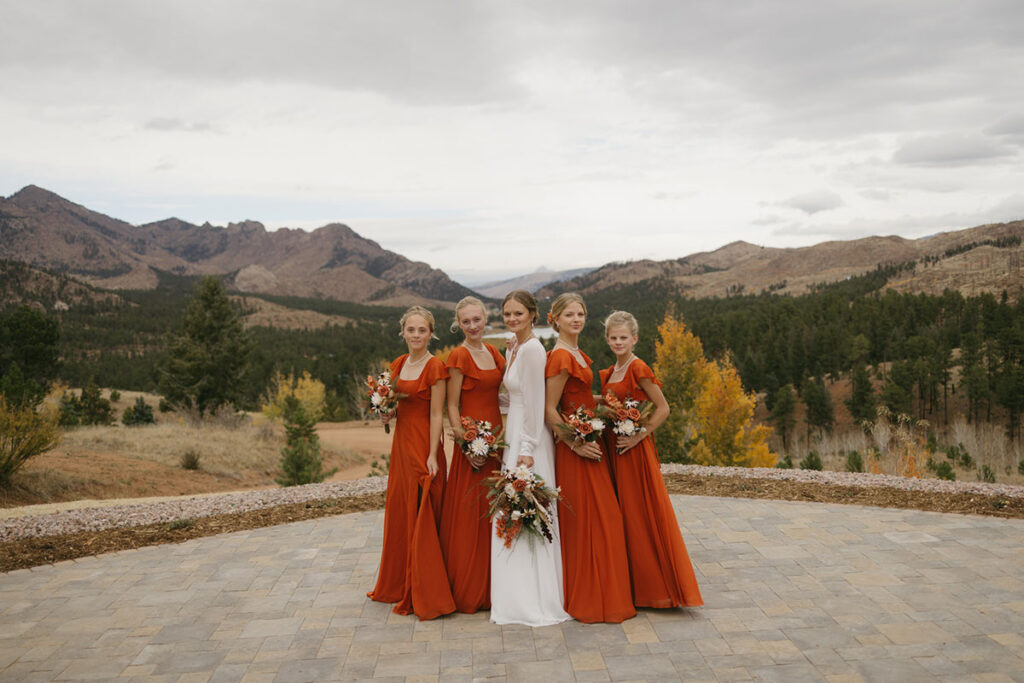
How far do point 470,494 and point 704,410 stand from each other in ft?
75.3

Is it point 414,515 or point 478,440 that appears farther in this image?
point 414,515

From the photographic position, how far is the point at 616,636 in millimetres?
4840

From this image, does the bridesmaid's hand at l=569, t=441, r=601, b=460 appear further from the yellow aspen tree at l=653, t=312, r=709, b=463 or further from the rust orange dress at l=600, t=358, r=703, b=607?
the yellow aspen tree at l=653, t=312, r=709, b=463

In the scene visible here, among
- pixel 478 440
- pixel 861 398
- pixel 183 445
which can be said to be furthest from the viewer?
pixel 861 398

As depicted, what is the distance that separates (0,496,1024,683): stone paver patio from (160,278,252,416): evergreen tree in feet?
88.7

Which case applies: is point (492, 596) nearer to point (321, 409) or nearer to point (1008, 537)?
point (1008, 537)

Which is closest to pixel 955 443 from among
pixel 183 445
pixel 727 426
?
pixel 727 426

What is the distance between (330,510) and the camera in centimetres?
875

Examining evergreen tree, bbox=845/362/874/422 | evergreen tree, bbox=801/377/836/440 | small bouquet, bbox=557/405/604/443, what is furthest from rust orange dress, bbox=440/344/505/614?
evergreen tree, bbox=845/362/874/422

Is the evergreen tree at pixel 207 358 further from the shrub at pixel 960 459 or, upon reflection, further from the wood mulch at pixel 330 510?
the shrub at pixel 960 459

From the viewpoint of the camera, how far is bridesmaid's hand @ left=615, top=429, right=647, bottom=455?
17.2 feet

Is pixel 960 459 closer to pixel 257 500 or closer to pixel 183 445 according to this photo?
pixel 257 500

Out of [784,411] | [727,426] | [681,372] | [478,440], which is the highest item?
[478,440]

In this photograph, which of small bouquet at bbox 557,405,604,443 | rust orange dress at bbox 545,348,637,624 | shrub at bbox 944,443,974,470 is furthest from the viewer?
shrub at bbox 944,443,974,470
